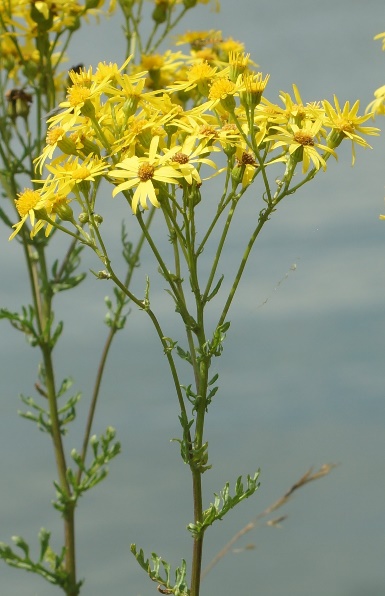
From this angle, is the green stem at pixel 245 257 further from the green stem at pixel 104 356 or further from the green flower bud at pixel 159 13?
the green flower bud at pixel 159 13

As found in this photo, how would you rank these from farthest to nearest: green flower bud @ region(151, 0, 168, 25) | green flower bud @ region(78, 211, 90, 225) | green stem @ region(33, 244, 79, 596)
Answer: green flower bud @ region(151, 0, 168, 25)
green stem @ region(33, 244, 79, 596)
green flower bud @ region(78, 211, 90, 225)

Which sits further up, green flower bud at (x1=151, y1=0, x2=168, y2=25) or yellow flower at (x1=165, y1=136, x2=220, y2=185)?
green flower bud at (x1=151, y1=0, x2=168, y2=25)

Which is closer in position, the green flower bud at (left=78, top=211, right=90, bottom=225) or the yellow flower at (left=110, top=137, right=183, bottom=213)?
the yellow flower at (left=110, top=137, right=183, bottom=213)

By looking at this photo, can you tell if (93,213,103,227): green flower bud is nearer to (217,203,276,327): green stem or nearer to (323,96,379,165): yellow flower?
(217,203,276,327): green stem

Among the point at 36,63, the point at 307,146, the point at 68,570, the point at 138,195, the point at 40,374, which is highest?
the point at 36,63

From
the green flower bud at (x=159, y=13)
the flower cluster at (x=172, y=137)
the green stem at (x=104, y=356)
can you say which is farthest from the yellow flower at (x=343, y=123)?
the green flower bud at (x=159, y=13)

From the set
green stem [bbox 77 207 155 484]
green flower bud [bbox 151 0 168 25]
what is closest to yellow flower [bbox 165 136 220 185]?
green stem [bbox 77 207 155 484]

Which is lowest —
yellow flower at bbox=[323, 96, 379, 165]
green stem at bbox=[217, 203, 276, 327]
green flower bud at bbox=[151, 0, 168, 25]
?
green stem at bbox=[217, 203, 276, 327]

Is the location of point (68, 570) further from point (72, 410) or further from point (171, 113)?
point (171, 113)

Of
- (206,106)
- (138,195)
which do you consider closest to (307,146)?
(206,106)
